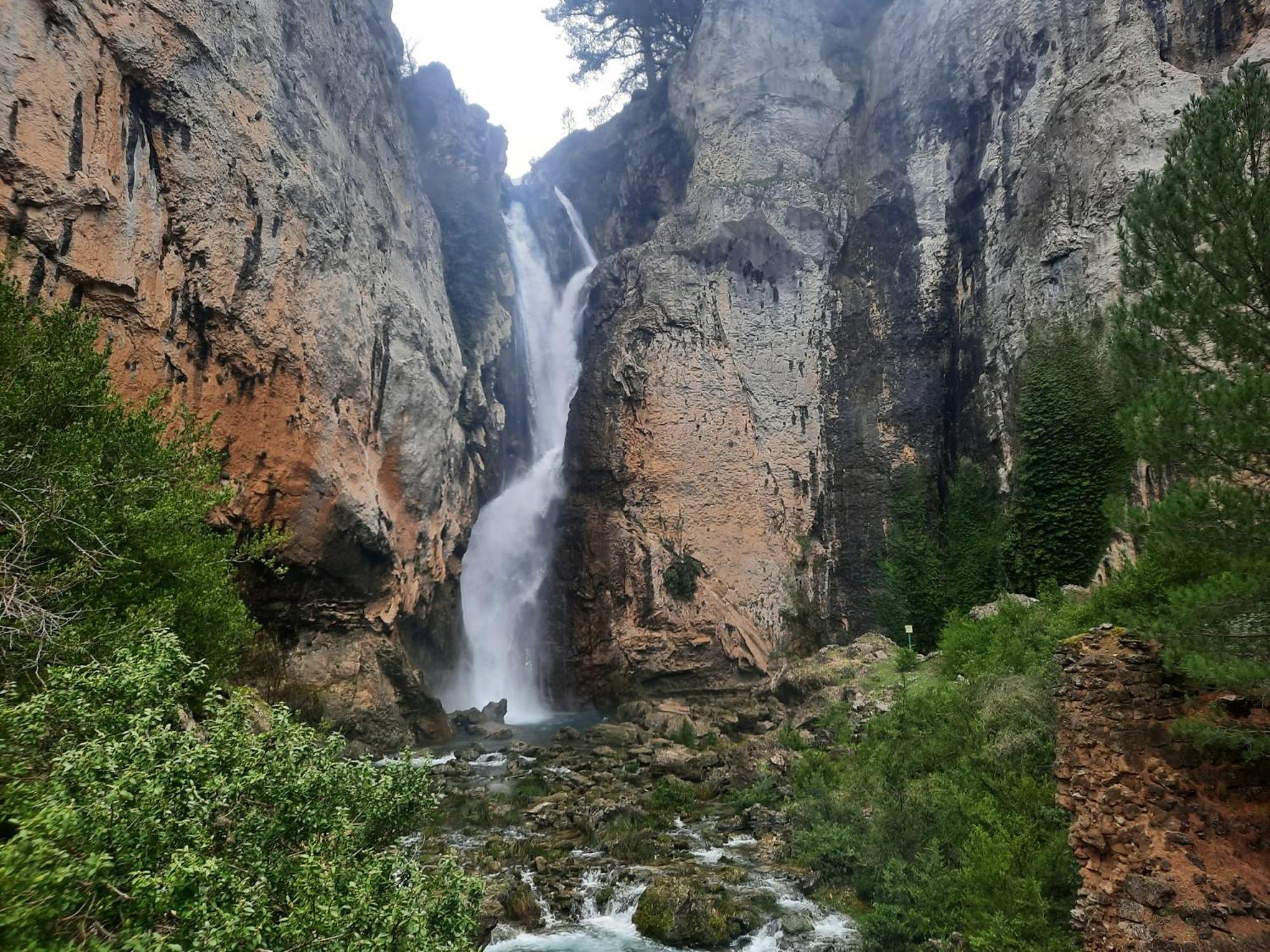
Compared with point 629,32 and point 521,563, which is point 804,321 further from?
point 629,32

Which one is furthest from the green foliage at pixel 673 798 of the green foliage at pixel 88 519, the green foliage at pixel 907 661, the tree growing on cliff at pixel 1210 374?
the tree growing on cliff at pixel 1210 374

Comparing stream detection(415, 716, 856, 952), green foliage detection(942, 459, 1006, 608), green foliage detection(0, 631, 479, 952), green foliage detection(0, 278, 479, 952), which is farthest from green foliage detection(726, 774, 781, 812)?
green foliage detection(942, 459, 1006, 608)

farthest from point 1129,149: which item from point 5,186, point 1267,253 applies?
point 5,186

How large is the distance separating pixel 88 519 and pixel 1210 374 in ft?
40.5

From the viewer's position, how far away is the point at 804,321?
3198cm

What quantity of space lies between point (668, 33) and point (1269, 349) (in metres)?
42.7

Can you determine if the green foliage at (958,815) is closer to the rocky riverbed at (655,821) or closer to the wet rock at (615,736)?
the rocky riverbed at (655,821)

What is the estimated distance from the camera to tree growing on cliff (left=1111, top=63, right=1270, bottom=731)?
21.4 feet

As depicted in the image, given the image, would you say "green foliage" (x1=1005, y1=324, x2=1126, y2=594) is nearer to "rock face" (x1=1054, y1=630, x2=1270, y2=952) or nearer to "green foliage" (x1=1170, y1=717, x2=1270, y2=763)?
"rock face" (x1=1054, y1=630, x2=1270, y2=952)

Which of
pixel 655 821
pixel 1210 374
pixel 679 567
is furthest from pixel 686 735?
pixel 1210 374

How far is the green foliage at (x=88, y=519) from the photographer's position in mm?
7035

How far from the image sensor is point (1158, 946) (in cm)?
604

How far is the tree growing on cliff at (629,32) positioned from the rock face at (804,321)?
628cm

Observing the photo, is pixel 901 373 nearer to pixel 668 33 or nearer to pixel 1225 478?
pixel 1225 478
